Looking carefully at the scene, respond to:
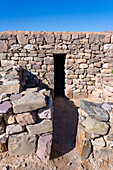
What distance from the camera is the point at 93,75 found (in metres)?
5.40

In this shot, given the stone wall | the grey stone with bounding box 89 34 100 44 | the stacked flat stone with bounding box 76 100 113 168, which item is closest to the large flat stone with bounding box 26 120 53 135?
the stacked flat stone with bounding box 76 100 113 168

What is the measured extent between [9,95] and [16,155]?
3.90ft

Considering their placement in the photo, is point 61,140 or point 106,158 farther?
point 61,140

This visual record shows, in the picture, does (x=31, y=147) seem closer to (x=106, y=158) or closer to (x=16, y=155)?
(x=16, y=155)

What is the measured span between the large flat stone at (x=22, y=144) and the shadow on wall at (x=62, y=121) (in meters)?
0.50

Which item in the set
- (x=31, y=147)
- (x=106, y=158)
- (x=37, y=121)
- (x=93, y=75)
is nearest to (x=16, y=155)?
(x=31, y=147)

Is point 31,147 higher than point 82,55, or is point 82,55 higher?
point 82,55

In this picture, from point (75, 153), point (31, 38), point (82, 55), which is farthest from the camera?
point (82, 55)

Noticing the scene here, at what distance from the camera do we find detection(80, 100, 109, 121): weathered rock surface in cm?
201

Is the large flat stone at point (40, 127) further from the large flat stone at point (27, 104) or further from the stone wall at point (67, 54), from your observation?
the stone wall at point (67, 54)

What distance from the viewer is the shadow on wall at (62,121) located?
2.57 m

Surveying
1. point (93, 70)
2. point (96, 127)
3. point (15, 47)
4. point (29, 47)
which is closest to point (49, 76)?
point (29, 47)

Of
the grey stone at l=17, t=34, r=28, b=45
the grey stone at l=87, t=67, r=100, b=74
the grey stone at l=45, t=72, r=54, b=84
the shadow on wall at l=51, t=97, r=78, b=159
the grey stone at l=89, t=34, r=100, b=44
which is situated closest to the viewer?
the shadow on wall at l=51, t=97, r=78, b=159

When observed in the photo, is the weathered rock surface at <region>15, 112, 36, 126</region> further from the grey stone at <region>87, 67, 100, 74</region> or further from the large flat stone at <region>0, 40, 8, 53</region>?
the grey stone at <region>87, 67, 100, 74</region>
